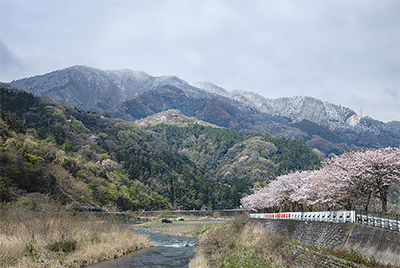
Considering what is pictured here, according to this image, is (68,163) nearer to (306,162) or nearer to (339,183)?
(339,183)

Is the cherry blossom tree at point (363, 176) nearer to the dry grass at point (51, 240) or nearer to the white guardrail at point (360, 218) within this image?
the white guardrail at point (360, 218)

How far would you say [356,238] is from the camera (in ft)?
53.5

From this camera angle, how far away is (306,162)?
19788 cm

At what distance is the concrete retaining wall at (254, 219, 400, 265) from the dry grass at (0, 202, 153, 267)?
62.8 feet

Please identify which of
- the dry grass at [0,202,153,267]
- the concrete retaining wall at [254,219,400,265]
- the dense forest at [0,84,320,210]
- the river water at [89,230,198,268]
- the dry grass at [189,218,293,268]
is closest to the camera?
the concrete retaining wall at [254,219,400,265]

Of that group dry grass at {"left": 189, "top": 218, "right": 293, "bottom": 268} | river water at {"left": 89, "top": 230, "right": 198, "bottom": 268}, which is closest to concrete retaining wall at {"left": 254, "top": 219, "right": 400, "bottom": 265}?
dry grass at {"left": 189, "top": 218, "right": 293, "bottom": 268}

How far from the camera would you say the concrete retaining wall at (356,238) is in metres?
13.5

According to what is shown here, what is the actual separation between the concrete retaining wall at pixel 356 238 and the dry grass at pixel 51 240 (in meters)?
19.1

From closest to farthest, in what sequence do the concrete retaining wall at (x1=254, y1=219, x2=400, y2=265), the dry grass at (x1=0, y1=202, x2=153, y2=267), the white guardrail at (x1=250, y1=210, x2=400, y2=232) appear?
the concrete retaining wall at (x1=254, y1=219, x2=400, y2=265)
the white guardrail at (x1=250, y1=210, x2=400, y2=232)
the dry grass at (x1=0, y1=202, x2=153, y2=267)

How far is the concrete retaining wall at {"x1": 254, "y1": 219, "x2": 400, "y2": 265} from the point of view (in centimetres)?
1349

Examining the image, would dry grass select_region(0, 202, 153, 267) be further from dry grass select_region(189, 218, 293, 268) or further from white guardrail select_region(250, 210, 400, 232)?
white guardrail select_region(250, 210, 400, 232)

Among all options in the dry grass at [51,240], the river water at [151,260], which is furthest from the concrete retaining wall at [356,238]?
the dry grass at [51,240]

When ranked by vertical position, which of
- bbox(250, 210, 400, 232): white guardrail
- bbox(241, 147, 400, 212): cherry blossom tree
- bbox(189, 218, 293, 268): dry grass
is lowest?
bbox(189, 218, 293, 268): dry grass

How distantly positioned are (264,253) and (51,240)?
17833mm
